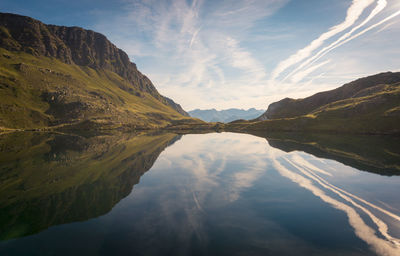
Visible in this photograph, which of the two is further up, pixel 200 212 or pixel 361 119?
pixel 361 119

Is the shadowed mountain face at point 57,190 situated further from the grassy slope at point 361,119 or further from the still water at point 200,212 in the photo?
the grassy slope at point 361,119

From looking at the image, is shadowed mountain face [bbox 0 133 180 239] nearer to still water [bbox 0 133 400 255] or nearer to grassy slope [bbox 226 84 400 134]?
still water [bbox 0 133 400 255]

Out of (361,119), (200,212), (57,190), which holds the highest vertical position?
(361,119)

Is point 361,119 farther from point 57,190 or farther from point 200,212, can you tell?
point 57,190

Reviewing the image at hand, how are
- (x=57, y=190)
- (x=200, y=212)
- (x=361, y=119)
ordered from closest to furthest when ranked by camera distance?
1. (x=200, y=212)
2. (x=57, y=190)
3. (x=361, y=119)

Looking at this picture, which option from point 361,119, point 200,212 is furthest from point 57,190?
point 361,119

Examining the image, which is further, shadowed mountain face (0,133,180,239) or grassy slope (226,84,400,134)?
grassy slope (226,84,400,134)

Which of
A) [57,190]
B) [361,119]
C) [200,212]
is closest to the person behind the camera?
[200,212]

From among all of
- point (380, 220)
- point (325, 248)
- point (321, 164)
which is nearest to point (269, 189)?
point (380, 220)

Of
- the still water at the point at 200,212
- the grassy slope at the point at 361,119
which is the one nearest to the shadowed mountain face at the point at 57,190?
the still water at the point at 200,212

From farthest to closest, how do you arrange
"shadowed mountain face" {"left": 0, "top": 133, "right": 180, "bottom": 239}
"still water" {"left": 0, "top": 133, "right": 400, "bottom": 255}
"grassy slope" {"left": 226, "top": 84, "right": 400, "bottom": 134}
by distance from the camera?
"grassy slope" {"left": 226, "top": 84, "right": 400, "bottom": 134} < "shadowed mountain face" {"left": 0, "top": 133, "right": 180, "bottom": 239} < "still water" {"left": 0, "top": 133, "right": 400, "bottom": 255}

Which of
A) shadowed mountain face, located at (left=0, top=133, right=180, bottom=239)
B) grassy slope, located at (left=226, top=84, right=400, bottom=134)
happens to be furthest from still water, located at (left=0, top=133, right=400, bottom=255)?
grassy slope, located at (left=226, top=84, right=400, bottom=134)

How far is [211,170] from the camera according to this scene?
34969 mm

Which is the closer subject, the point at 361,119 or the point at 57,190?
the point at 57,190
